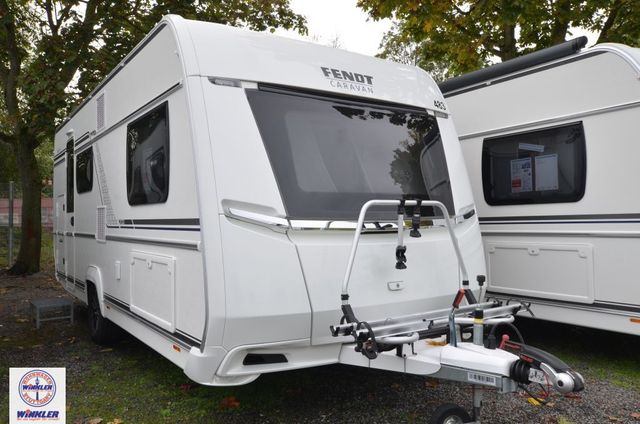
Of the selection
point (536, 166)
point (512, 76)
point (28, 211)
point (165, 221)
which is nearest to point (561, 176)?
point (536, 166)

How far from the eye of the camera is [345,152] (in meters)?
3.76

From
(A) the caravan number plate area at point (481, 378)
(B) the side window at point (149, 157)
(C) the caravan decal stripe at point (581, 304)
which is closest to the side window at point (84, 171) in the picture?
(B) the side window at point (149, 157)

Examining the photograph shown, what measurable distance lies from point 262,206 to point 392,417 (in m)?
1.86

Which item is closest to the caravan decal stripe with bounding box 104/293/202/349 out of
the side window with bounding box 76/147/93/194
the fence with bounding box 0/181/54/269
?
the side window with bounding box 76/147/93/194

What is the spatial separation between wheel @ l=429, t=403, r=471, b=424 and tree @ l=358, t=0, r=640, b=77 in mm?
6813

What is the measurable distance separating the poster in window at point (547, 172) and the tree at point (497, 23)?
3699mm

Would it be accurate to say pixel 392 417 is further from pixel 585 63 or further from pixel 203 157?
pixel 585 63

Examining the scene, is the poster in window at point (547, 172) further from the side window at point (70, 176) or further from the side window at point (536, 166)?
the side window at point (70, 176)

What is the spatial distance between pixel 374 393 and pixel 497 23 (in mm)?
7110

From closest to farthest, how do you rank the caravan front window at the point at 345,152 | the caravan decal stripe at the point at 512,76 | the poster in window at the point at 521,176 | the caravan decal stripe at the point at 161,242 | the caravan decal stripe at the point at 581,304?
the caravan decal stripe at the point at 161,242 → the caravan front window at the point at 345,152 → the caravan decal stripe at the point at 581,304 → the caravan decal stripe at the point at 512,76 → the poster in window at the point at 521,176

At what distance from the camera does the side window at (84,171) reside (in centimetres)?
578

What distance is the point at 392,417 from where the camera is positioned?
3889 millimetres

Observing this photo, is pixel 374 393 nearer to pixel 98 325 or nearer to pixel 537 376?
pixel 537 376

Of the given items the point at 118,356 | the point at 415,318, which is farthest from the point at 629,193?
the point at 118,356
